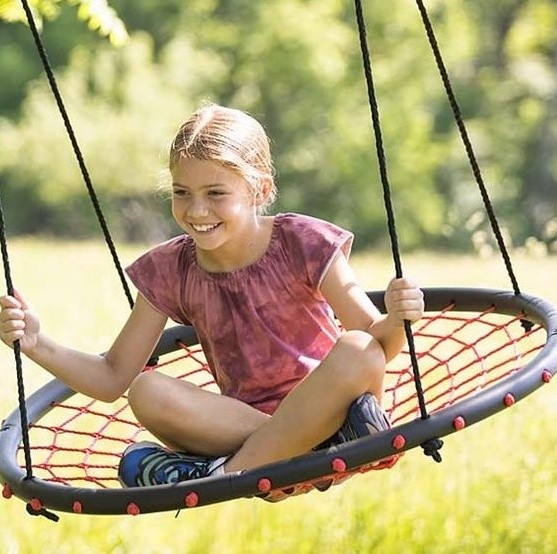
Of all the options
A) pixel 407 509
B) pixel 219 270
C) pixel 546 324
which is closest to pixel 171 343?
pixel 219 270

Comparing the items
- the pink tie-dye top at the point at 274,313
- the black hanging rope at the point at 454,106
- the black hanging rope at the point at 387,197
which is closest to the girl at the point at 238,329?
the pink tie-dye top at the point at 274,313

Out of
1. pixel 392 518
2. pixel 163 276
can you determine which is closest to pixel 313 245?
pixel 163 276

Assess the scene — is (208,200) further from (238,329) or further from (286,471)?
(286,471)

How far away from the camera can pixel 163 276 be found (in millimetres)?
2119

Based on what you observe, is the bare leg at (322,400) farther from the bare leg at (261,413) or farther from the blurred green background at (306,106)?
the blurred green background at (306,106)

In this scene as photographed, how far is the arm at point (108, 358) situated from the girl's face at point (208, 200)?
0.22 m

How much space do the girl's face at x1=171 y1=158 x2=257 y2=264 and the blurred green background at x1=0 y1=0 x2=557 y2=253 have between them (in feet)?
43.3

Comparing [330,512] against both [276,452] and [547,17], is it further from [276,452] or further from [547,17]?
[547,17]

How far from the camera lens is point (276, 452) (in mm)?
1853

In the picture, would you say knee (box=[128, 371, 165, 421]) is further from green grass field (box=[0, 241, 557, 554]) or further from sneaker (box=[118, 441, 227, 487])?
green grass field (box=[0, 241, 557, 554])

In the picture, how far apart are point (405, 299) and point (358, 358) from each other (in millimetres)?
123

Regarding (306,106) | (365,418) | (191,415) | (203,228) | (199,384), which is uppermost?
(306,106)

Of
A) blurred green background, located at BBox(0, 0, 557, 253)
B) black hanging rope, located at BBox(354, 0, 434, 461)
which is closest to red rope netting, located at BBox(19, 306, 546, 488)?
black hanging rope, located at BBox(354, 0, 434, 461)

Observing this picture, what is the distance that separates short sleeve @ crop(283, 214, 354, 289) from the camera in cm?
199
